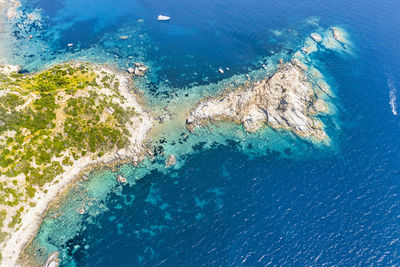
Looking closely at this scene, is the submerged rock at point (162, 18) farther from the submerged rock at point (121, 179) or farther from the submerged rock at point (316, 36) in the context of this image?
the submerged rock at point (121, 179)

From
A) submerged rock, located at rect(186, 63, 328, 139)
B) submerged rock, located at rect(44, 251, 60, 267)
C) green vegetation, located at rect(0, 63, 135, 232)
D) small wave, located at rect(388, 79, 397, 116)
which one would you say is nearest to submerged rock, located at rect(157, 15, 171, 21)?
green vegetation, located at rect(0, 63, 135, 232)

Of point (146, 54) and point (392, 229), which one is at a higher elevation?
point (146, 54)

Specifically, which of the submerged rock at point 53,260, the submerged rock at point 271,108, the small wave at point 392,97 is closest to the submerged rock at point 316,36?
the small wave at point 392,97

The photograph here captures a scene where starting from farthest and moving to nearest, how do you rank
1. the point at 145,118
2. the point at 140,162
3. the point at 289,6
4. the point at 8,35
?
the point at 289,6 → the point at 8,35 → the point at 145,118 → the point at 140,162

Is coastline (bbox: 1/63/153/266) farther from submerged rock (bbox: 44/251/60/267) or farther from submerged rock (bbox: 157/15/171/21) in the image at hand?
submerged rock (bbox: 157/15/171/21)

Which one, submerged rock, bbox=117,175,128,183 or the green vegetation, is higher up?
the green vegetation

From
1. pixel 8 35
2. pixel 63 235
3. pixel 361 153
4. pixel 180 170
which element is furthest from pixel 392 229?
pixel 8 35

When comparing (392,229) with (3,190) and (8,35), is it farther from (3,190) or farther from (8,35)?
(8,35)
